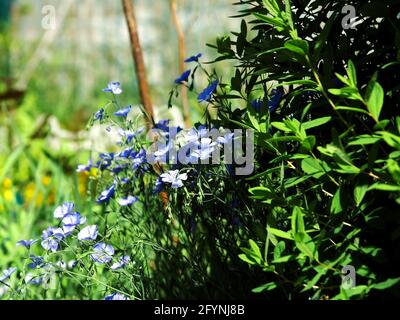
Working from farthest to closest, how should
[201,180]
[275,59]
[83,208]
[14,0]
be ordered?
[14,0] < [83,208] < [201,180] < [275,59]

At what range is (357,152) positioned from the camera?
60.8 inches

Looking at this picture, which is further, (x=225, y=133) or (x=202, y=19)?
(x=202, y=19)

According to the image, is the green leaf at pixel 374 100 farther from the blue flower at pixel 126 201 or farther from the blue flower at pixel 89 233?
the blue flower at pixel 126 201

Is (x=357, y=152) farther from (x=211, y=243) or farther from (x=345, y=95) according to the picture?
(x=211, y=243)

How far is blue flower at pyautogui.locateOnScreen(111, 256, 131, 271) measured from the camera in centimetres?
194

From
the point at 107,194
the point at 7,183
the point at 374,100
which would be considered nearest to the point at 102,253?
the point at 107,194

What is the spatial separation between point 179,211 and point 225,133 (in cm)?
32

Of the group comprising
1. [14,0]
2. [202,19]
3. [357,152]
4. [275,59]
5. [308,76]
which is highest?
[14,0]

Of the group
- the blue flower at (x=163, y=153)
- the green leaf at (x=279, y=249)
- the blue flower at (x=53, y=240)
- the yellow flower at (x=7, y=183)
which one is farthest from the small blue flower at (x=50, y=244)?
the yellow flower at (x=7, y=183)

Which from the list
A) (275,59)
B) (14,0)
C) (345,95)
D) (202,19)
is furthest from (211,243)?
(14,0)

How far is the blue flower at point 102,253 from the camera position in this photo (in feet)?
6.30

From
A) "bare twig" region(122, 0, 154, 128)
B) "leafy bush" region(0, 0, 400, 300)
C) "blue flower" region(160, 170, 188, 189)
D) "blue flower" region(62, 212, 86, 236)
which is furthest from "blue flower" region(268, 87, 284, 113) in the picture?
"bare twig" region(122, 0, 154, 128)

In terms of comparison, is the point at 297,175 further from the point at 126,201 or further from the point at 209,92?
the point at 126,201

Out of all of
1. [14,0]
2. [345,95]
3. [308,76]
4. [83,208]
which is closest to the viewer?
[345,95]
